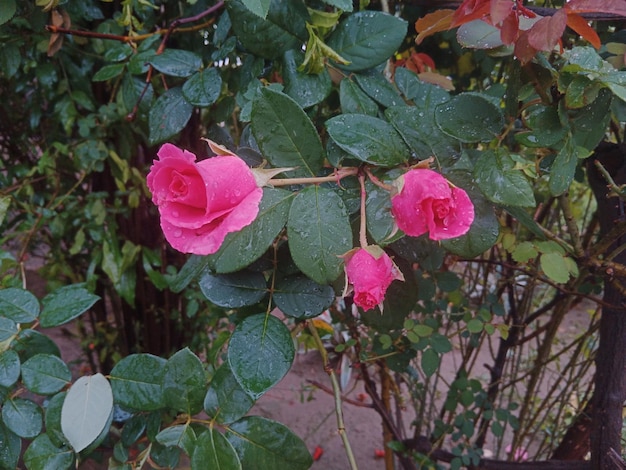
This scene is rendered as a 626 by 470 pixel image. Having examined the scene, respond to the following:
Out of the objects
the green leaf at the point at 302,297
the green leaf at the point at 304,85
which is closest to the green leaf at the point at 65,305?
the green leaf at the point at 302,297

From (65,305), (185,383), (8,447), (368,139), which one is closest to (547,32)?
(368,139)

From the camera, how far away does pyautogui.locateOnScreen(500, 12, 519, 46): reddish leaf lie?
0.39 m

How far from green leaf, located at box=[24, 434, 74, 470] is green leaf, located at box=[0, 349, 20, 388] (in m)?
0.07

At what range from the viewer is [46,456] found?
0.53 m

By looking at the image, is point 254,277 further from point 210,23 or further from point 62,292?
point 210,23

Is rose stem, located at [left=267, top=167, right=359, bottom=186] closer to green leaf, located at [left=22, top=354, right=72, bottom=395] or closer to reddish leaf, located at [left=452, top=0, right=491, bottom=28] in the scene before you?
reddish leaf, located at [left=452, top=0, right=491, bottom=28]

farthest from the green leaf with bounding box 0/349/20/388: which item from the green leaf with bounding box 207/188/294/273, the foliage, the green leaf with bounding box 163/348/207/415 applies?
the green leaf with bounding box 207/188/294/273

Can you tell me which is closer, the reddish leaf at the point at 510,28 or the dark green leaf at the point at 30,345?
the reddish leaf at the point at 510,28

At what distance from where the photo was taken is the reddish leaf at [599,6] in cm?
36

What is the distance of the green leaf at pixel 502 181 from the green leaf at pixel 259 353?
239 millimetres

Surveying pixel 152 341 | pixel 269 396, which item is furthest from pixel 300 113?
pixel 269 396

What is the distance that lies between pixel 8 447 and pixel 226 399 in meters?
0.28

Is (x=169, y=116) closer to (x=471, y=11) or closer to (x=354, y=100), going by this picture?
(x=354, y=100)

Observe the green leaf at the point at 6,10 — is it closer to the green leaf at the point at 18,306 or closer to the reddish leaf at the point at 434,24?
the green leaf at the point at 18,306
